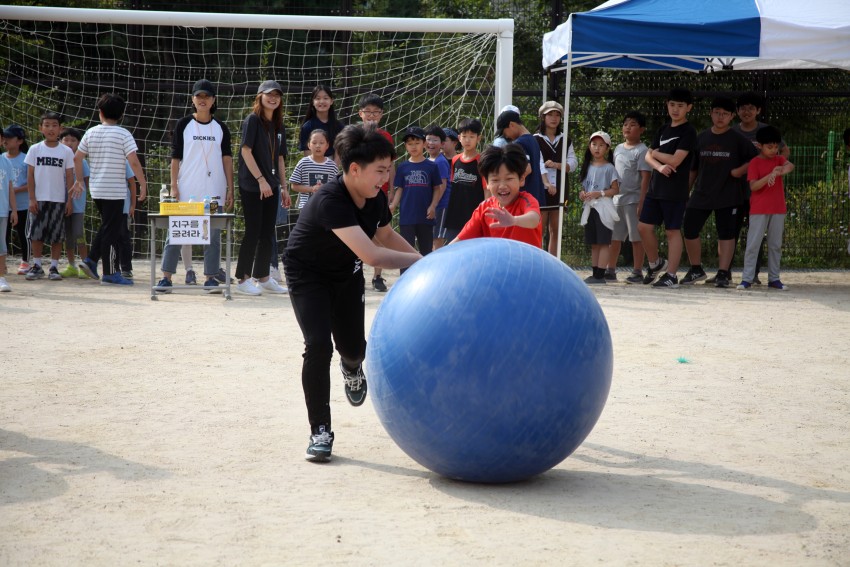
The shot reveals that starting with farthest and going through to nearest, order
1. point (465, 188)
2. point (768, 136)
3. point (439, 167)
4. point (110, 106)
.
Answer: point (768, 136) → point (439, 167) → point (110, 106) → point (465, 188)

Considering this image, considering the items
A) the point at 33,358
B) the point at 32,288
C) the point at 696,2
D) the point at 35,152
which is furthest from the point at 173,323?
the point at 696,2

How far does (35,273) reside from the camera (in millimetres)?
12250

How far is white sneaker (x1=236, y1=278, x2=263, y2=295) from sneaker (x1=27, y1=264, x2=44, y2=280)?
281 centimetres

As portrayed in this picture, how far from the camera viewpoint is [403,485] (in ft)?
15.6

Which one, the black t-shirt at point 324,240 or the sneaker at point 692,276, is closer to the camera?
the black t-shirt at point 324,240

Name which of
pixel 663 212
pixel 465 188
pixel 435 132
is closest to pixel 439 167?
pixel 435 132

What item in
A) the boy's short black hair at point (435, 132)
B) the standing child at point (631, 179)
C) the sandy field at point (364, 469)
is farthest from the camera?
the standing child at point (631, 179)

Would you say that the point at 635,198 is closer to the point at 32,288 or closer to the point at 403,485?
the point at 32,288

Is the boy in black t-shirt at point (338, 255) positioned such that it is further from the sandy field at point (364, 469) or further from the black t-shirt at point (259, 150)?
the black t-shirt at point (259, 150)

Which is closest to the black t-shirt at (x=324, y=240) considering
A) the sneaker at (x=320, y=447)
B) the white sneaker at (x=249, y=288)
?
the sneaker at (x=320, y=447)

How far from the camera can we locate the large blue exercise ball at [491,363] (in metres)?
4.30

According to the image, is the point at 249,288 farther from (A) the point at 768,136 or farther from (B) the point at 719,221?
(A) the point at 768,136

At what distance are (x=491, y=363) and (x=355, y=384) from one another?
167 centimetres

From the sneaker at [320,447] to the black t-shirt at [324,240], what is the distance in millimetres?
805
